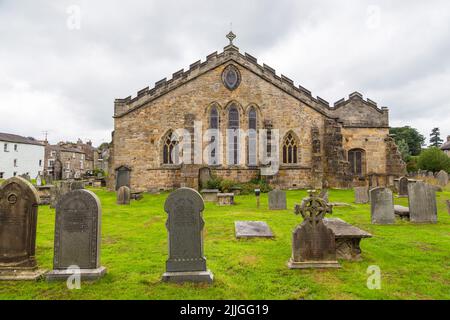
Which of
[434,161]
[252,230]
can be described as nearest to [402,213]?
[252,230]

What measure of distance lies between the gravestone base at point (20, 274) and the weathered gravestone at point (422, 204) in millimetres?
10853

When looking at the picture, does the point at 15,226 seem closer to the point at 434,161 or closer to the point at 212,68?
the point at 212,68

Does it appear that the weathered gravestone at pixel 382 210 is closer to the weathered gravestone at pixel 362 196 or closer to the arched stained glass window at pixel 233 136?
the weathered gravestone at pixel 362 196

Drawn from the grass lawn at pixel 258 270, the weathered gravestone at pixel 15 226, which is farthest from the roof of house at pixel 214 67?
the weathered gravestone at pixel 15 226

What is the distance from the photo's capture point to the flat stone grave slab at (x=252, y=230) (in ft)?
27.2

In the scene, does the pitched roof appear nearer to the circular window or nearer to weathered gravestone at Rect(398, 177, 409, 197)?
the circular window

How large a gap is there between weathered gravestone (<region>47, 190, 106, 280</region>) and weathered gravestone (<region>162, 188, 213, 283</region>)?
1.35m

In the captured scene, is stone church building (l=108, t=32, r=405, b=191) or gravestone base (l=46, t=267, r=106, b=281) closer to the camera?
gravestone base (l=46, t=267, r=106, b=281)

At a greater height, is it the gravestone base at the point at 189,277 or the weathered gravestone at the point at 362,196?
the weathered gravestone at the point at 362,196

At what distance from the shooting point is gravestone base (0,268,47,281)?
17.4 feet

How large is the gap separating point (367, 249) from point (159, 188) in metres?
17.9

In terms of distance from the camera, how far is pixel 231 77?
23.9m

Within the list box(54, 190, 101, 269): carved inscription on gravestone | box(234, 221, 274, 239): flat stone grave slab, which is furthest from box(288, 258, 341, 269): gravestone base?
box(54, 190, 101, 269): carved inscription on gravestone

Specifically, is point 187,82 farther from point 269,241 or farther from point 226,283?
point 226,283
